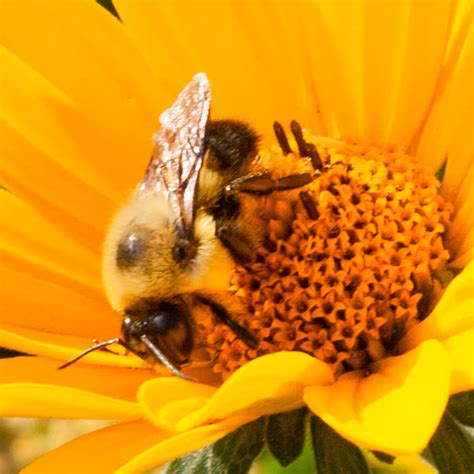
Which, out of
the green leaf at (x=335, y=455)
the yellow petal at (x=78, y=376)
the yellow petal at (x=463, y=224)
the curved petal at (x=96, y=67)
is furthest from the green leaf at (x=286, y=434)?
the curved petal at (x=96, y=67)

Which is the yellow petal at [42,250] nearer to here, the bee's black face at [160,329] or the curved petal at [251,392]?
the bee's black face at [160,329]

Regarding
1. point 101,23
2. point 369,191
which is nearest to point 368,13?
point 369,191

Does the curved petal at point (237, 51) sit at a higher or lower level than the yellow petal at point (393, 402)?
higher

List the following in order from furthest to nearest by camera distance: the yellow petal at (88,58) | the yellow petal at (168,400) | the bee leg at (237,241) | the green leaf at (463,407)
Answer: the yellow petal at (88,58), the bee leg at (237,241), the green leaf at (463,407), the yellow petal at (168,400)

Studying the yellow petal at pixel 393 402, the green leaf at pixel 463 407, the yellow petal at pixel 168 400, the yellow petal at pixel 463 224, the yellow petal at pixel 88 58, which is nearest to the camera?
the yellow petal at pixel 393 402

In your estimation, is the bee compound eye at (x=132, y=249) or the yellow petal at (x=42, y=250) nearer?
the bee compound eye at (x=132, y=249)

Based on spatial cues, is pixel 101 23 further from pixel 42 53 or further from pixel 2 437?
pixel 2 437
